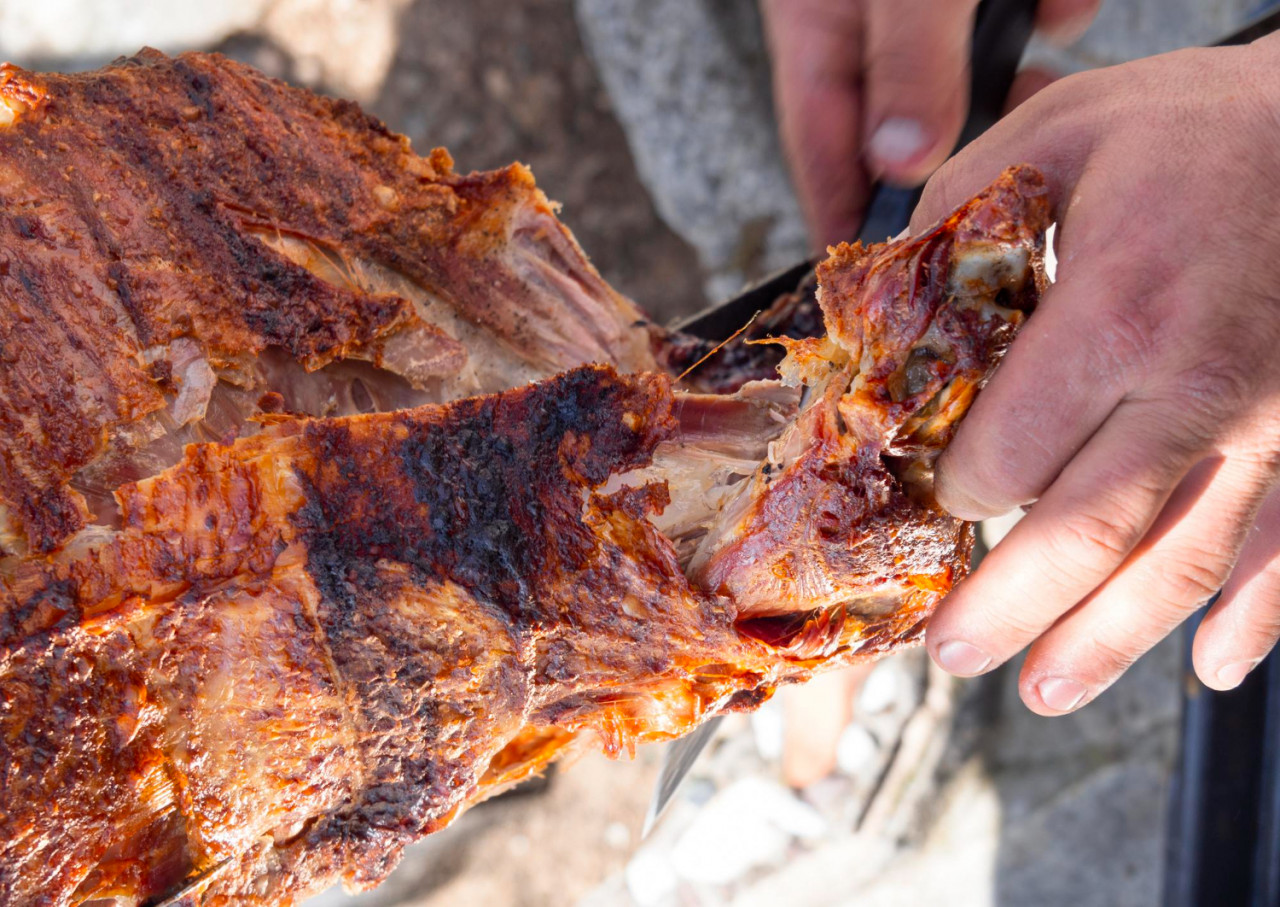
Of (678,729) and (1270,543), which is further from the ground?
(678,729)

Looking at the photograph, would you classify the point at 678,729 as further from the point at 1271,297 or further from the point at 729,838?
the point at 729,838

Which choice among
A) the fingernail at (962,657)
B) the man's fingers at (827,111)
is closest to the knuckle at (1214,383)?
the fingernail at (962,657)

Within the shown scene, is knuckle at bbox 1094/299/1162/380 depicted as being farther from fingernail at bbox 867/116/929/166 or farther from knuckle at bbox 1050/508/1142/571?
fingernail at bbox 867/116/929/166

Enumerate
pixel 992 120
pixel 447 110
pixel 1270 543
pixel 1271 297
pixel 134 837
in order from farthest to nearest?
pixel 447 110
pixel 992 120
pixel 1270 543
pixel 134 837
pixel 1271 297

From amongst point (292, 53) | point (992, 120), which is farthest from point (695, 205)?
point (992, 120)

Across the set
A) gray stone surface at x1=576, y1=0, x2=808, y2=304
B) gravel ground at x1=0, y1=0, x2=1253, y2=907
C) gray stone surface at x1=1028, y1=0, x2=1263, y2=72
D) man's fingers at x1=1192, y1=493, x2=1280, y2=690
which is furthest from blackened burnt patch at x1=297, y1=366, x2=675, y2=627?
gray stone surface at x1=1028, y1=0, x2=1263, y2=72
